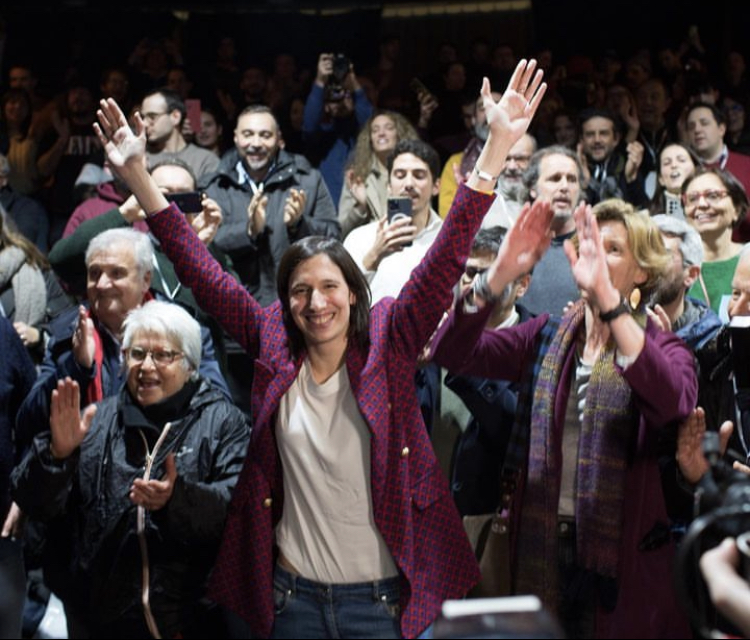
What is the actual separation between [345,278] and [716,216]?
6.63ft

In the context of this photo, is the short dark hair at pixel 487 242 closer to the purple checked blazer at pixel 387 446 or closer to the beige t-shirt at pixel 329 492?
the purple checked blazer at pixel 387 446

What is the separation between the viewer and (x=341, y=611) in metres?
2.55

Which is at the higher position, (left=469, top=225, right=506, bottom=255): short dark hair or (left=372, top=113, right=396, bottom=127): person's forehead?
(left=372, top=113, right=396, bottom=127): person's forehead

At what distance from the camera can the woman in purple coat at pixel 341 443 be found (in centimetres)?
256

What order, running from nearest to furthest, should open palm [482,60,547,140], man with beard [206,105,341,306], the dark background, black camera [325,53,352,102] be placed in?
open palm [482,60,547,140], man with beard [206,105,341,306], black camera [325,53,352,102], the dark background

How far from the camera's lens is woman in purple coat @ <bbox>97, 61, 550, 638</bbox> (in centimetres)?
256

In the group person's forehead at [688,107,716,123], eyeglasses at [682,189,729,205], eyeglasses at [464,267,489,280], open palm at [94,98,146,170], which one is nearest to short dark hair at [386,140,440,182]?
eyeglasses at [464,267,489,280]

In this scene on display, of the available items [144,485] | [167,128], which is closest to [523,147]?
[167,128]

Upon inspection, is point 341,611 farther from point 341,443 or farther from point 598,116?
point 598,116

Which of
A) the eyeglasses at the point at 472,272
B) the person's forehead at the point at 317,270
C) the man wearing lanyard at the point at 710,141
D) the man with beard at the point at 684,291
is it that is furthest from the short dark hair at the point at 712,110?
the person's forehead at the point at 317,270

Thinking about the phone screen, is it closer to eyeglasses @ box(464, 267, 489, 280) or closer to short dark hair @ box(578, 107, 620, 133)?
eyeglasses @ box(464, 267, 489, 280)

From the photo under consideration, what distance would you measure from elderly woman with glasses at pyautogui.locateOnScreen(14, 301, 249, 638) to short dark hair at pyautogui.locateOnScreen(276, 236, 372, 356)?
16.8 inches

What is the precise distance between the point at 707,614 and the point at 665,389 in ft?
1.98

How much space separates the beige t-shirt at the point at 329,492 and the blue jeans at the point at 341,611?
2cm
